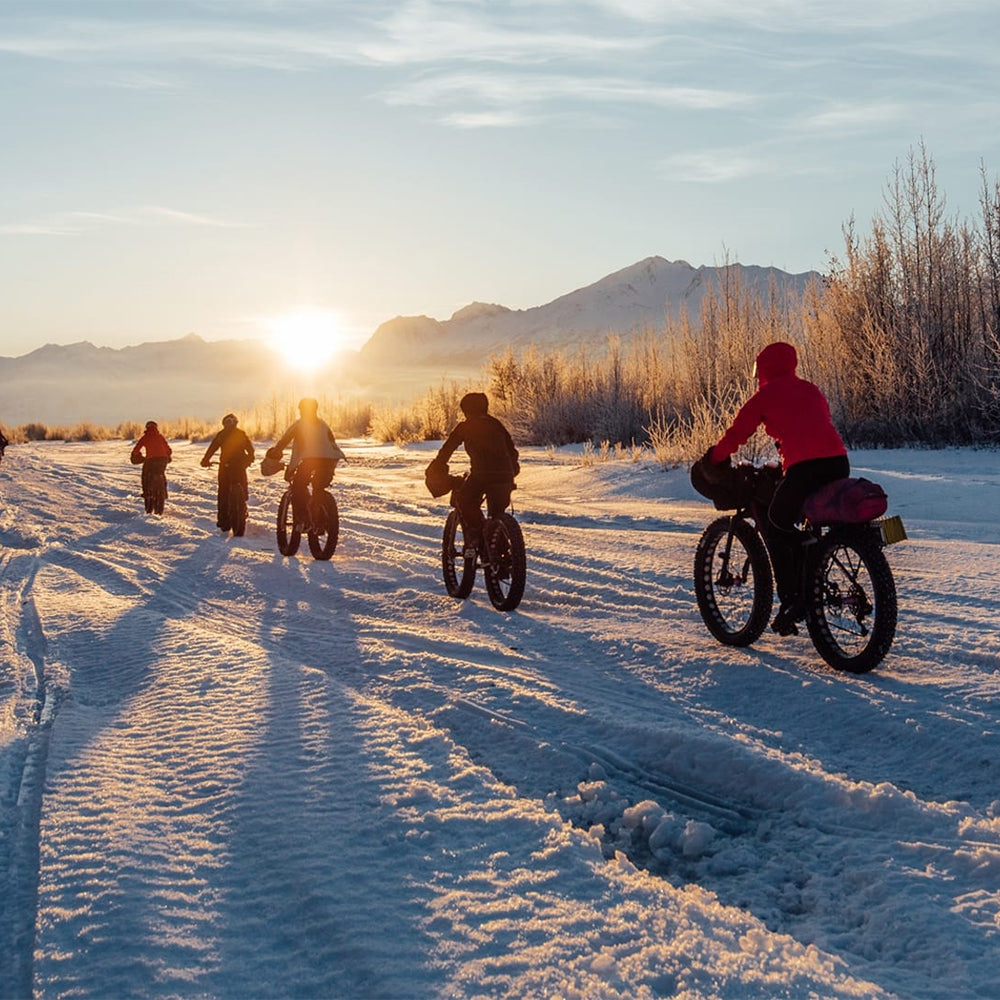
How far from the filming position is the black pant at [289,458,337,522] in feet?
40.8

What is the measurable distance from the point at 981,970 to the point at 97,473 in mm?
26447

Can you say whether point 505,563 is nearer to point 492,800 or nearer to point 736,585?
point 736,585

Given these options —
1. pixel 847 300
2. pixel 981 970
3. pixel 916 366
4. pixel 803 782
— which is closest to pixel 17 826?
pixel 803 782

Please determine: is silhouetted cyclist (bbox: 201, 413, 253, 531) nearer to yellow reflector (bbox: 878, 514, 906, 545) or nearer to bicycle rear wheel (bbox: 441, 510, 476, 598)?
bicycle rear wheel (bbox: 441, 510, 476, 598)

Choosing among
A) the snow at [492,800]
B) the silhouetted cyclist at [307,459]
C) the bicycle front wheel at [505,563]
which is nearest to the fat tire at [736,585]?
the snow at [492,800]

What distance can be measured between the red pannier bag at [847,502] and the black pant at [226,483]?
9379mm

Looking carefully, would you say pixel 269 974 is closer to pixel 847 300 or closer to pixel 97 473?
pixel 847 300

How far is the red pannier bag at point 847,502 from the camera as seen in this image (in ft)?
20.5

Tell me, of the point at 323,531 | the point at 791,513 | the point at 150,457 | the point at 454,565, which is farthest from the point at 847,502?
the point at 150,457

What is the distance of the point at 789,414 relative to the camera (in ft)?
21.9

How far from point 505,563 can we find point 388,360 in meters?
172

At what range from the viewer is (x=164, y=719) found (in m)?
5.84

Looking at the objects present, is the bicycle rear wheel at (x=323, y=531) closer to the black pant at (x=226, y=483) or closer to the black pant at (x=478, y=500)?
the black pant at (x=226, y=483)

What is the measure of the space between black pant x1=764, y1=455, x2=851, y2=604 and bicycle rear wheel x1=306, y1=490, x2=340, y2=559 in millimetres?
6059
